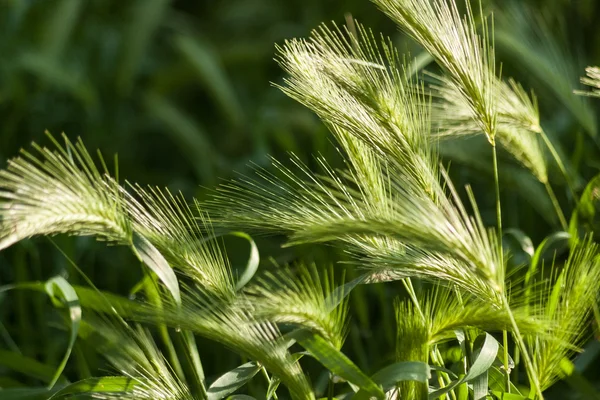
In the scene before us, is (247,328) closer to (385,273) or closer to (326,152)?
(385,273)

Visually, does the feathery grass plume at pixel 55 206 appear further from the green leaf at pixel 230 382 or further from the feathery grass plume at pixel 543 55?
the feathery grass plume at pixel 543 55

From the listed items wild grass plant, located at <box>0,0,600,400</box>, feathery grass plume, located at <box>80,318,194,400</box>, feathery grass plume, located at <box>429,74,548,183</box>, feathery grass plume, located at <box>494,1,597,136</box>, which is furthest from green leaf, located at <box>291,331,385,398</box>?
feathery grass plume, located at <box>494,1,597,136</box>

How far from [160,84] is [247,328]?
162cm

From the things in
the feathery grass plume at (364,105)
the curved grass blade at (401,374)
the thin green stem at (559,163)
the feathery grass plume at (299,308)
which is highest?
the feathery grass plume at (364,105)

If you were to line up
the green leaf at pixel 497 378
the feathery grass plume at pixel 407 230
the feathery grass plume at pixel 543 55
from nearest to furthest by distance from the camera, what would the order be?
the feathery grass plume at pixel 407 230
the green leaf at pixel 497 378
the feathery grass plume at pixel 543 55

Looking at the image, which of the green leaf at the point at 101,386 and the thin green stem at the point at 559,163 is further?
the thin green stem at the point at 559,163

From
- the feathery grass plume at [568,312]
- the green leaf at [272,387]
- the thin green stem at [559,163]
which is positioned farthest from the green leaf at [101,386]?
the thin green stem at [559,163]

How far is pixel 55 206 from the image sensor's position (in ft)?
1.90

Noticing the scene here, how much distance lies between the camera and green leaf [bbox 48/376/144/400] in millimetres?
681

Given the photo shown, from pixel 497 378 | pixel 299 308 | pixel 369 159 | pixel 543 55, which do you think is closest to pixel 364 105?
pixel 369 159

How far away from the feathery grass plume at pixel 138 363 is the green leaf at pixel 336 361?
0.35 feet

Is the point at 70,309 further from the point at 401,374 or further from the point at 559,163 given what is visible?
the point at 559,163

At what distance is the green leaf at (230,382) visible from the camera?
0.67m

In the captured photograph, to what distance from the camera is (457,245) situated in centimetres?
52
